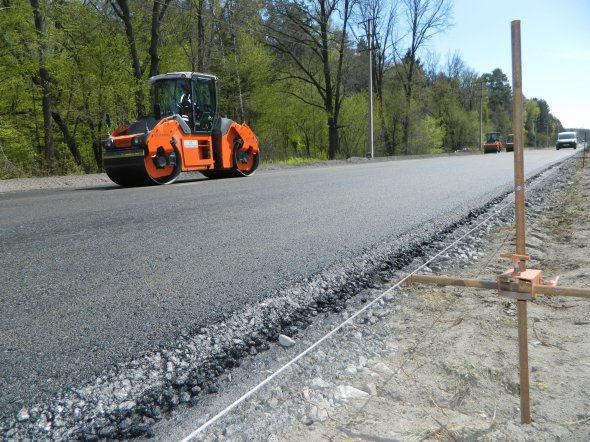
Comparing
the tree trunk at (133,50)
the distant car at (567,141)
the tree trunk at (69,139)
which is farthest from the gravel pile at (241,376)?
the distant car at (567,141)

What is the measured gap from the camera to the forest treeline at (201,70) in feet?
56.3

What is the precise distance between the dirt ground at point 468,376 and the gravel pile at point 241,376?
104 mm

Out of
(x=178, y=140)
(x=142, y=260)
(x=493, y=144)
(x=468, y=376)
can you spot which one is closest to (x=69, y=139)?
(x=178, y=140)

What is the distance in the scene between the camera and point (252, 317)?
275cm

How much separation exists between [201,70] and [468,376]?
22879 mm

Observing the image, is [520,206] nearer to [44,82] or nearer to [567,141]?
[44,82]

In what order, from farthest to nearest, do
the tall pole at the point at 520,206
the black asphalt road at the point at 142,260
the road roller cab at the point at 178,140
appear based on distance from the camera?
the road roller cab at the point at 178,140 → the black asphalt road at the point at 142,260 → the tall pole at the point at 520,206

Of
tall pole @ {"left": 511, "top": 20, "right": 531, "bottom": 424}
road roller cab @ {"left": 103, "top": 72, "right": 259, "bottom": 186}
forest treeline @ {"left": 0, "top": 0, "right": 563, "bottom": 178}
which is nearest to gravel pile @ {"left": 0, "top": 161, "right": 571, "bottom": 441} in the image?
tall pole @ {"left": 511, "top": 20, "right": 531, "bottom": 424}

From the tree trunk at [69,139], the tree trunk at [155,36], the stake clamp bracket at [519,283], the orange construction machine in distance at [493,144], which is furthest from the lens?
the orange construction machine in distance at [493,144]

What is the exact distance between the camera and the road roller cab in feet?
35.3

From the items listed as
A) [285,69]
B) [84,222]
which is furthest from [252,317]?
[285,69]

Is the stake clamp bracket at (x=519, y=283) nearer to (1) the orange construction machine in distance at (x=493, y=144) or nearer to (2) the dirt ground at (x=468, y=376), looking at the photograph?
(2) the dirt ground at (x=468, y=376)

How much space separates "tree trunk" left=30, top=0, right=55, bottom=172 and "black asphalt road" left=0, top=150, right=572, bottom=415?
34.1 ft

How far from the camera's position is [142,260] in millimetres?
3812
